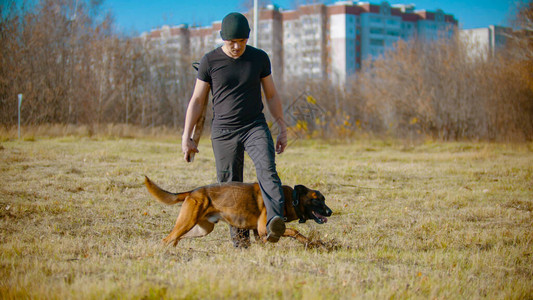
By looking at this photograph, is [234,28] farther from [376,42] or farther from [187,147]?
[376,42]

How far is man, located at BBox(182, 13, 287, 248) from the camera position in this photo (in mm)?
4984

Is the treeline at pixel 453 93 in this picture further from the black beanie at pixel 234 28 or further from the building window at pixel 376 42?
the building window at pixel 376 42

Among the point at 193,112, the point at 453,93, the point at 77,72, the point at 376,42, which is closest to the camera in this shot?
the point at 193,112

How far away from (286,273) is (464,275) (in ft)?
5.05

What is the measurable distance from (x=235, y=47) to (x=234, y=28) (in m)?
0.18

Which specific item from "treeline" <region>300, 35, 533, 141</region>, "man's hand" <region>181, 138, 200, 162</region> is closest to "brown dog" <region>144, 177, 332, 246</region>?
"man's hand" <region>181, 138, 200, 162</region>

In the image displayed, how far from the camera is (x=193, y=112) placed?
5371 mm

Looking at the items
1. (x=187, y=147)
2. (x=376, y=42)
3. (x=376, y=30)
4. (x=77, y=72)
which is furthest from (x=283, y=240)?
(x=376, y=42)

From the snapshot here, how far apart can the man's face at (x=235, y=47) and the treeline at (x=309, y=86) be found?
18.6 m

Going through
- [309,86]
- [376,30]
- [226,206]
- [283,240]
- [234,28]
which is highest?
[376,30]

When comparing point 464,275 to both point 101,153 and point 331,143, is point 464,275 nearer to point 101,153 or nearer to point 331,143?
point 101,153

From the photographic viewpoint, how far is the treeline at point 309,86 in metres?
23.8

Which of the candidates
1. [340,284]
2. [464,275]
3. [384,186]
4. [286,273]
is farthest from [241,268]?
[384,186]

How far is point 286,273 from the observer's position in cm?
406
